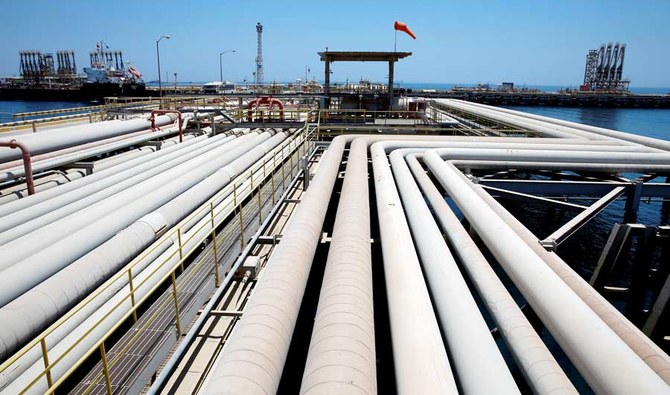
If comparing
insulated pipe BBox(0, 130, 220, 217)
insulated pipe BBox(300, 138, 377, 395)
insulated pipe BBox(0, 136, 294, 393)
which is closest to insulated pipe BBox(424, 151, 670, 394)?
insulated pipe BBox(300, 138, 377, 395)

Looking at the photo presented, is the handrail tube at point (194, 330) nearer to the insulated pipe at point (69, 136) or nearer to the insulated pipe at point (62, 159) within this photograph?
the insulated pipe at point (69, 136)

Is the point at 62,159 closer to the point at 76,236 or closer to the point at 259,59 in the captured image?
the point at 76,236

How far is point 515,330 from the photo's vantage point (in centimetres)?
529

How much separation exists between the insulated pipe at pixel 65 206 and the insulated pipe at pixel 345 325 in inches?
219

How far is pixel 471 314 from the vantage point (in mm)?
5414

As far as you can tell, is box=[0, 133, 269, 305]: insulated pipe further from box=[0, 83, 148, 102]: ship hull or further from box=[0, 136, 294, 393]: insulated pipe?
box=[0, 83, 148, 102]: ship hull

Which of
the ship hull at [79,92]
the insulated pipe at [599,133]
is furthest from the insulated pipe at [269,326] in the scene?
the ship hull at [79,92]

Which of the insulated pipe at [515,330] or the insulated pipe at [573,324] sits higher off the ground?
the insulated pipe at [573,324]

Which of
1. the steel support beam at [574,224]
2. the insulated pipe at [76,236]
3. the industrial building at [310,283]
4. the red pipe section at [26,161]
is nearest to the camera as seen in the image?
the industrial building at [310,283]

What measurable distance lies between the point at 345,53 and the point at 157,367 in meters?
27.7

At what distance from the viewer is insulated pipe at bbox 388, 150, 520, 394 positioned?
4271 millimetres

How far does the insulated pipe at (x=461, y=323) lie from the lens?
4.27m

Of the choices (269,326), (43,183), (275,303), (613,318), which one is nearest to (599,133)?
(613,318)

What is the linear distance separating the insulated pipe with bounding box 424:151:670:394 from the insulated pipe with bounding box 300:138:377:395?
2243mm
